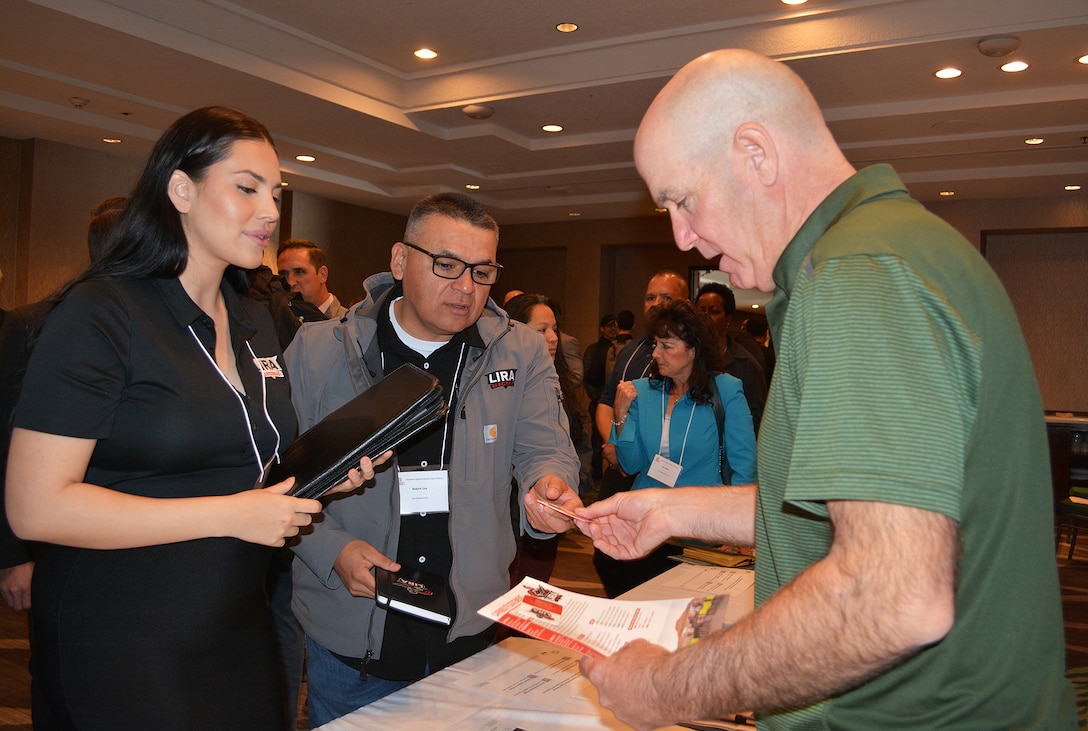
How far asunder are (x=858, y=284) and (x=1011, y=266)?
10602 mm

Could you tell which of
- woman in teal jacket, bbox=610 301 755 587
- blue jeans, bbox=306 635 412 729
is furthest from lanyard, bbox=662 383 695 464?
blue jeans, bbox=306 635 412 729

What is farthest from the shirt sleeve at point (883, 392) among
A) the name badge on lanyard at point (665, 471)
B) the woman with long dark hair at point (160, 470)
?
the name badge on lanyard at point (665, 471)

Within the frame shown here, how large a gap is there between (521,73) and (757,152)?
5655 mm

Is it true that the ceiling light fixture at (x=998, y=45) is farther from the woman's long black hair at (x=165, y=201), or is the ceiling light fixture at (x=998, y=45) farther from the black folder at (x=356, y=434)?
the woman's long black hair at (x=165, y=201)

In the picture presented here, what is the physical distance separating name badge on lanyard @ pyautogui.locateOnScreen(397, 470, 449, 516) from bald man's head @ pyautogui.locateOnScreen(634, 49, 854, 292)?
3.62 ft

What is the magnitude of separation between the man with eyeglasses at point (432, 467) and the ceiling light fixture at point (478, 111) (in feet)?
15.4

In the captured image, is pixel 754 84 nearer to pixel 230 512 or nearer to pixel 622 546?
pixel 622 546

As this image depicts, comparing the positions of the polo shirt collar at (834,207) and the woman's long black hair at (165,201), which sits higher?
the woman's long black hair at (165,201)

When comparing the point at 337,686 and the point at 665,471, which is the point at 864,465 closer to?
the point at 337,686

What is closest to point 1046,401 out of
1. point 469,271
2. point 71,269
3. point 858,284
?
point 469,271

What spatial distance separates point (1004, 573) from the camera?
2.90 feet

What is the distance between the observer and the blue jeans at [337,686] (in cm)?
198

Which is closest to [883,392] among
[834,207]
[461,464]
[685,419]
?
[834,207]

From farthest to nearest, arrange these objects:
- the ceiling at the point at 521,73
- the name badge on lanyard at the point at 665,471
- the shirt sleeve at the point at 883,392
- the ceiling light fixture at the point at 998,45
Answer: the ceiling at the point at 521,73
the ceiling light fixture at the point at 998,45
the name badge on lanyard at the point at 665,471
the shirt sleeve at the point at 883,392
